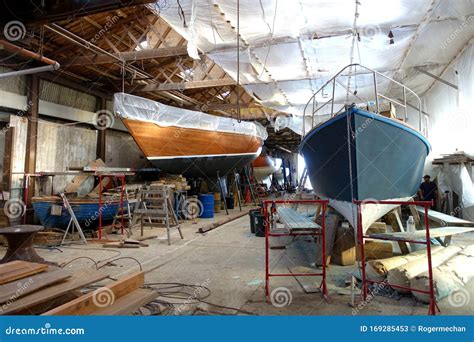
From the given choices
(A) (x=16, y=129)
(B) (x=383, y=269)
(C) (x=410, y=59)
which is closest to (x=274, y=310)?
(B) (x=383, y=269)

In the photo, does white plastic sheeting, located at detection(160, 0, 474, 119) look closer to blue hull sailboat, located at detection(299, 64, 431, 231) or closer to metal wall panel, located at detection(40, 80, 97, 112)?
blue hull sailboat, located at detection(299, 64, 431, 231)

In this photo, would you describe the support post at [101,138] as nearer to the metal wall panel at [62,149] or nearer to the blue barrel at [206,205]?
the metal wall panel at [62,149]

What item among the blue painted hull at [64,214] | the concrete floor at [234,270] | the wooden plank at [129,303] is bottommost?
the concrete floor at [234,270]

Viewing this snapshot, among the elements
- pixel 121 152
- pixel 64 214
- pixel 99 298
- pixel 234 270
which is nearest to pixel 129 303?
pixel 99 298

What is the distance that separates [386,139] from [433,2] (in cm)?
190

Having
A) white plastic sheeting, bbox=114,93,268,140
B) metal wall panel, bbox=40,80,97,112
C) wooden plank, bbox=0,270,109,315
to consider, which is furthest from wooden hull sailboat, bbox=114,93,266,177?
wooden plank, bbox=0,270,109,315

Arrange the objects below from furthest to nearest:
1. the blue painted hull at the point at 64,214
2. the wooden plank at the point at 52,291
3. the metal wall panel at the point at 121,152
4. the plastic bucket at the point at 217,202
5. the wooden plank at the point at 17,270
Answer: the plastic bucket at the point at 217,202 < the metal wall panel at the point at 121,152 < the blue painted hull at the point at 64,214 < the wooden plank at the point at 17,270 < the wooden plank at the point at 52,291

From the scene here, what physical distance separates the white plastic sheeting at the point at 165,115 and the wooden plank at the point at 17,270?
13.1 feet

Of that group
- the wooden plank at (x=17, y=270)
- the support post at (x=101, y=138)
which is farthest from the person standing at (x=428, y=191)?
the support post at (x=101, y=138)

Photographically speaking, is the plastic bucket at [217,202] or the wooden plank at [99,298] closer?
the wooden plank at [99,298]

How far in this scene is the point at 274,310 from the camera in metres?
2.38

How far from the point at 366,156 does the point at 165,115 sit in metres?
4.97

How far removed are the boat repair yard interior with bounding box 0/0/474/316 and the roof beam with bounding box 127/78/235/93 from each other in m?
0.06

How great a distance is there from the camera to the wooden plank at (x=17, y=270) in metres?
2.23
